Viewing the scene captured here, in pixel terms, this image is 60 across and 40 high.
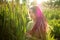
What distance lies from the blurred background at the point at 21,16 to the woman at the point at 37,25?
39mm

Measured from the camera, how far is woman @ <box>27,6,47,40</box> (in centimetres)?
160

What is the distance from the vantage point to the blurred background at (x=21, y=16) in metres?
1.65

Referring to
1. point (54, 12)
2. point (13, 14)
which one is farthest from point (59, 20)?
point (13, 14)

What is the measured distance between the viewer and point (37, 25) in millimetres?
1636

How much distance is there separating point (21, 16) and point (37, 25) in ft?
0.46

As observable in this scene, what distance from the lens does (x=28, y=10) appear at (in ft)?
5.43

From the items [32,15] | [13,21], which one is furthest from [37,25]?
[13,21]

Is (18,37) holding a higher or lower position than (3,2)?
lower

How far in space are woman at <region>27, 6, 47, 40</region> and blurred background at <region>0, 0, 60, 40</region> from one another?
0.13ft

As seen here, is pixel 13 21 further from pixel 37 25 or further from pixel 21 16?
pixel 37 25

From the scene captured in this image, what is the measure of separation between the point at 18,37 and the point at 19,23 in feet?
0.35

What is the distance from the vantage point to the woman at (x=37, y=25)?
160cm

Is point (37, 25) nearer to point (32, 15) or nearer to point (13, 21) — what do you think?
point (32, 15)

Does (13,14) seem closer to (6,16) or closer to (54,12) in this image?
(6,16)
